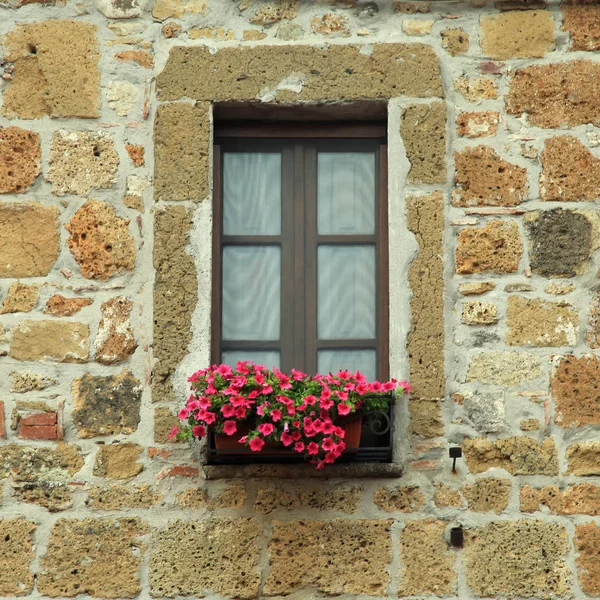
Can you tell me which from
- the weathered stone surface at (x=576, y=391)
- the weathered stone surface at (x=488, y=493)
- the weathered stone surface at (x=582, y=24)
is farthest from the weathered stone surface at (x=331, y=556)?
the weathered stone surface at (x=582, y=24)

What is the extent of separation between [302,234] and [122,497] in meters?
1.27

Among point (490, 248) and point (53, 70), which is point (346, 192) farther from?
point (53, 70)

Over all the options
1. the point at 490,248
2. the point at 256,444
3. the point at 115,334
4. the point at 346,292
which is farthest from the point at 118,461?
the point at 490,248

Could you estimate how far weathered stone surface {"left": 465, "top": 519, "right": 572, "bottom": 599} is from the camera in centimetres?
507

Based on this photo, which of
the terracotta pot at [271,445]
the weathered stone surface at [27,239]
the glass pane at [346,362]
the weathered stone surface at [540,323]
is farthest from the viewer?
the glass pane at [346,362]

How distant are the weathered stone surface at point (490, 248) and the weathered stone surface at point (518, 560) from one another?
38.5 inches

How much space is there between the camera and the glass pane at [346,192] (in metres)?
5.61

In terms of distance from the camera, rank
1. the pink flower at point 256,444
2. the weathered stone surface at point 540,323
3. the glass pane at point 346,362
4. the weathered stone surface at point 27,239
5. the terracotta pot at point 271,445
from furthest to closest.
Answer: the glass pane at point 346,362 → the weathered stone surface at point 27,239 → the weathered stone surface at point 540,323 → the terracotta pot at point 271,445 → the pink flower at point 256,444

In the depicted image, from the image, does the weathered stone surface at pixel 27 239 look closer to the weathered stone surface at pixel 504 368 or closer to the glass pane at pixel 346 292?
the glass pane at pixel 346 292

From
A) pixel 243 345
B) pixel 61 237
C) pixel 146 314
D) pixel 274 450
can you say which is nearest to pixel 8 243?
pixel 61 237

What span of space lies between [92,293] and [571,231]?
6.17 feet

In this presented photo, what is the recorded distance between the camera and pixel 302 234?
5.57 metres

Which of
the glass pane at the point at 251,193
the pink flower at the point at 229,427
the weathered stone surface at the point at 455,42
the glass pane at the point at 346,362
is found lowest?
the pink flower at the point at 229,427

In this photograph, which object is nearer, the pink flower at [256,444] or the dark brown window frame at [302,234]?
the pink flower at [256,444]
